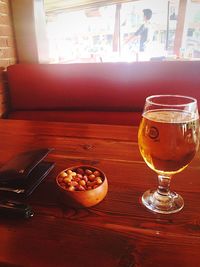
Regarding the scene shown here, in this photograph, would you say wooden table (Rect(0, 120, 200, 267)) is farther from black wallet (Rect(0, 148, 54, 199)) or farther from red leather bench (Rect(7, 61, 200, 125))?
red leather bench (Rect(7, 61, 200, 125))

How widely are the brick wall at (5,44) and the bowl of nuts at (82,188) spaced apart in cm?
184

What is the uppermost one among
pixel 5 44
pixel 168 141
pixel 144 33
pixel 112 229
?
pixel 144 33

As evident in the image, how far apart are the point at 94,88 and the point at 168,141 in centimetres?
158

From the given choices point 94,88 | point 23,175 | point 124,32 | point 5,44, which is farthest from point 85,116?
point 124,32

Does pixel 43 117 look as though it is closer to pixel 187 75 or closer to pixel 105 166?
pixel 187 75

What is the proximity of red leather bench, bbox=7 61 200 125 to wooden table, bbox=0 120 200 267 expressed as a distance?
124 centimetres

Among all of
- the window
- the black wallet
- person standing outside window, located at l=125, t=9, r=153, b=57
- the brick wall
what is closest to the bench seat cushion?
the brick wall

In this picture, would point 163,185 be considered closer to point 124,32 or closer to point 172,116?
point 172,116

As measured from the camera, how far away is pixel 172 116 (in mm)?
523

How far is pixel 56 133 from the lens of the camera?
3.28 ft

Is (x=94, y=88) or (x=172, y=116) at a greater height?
(x=172, y=116)

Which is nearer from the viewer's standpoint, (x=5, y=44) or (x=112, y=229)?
(x=112, y=229)

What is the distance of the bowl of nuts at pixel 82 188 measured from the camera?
1.72 feet

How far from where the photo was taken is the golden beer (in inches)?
19.7
